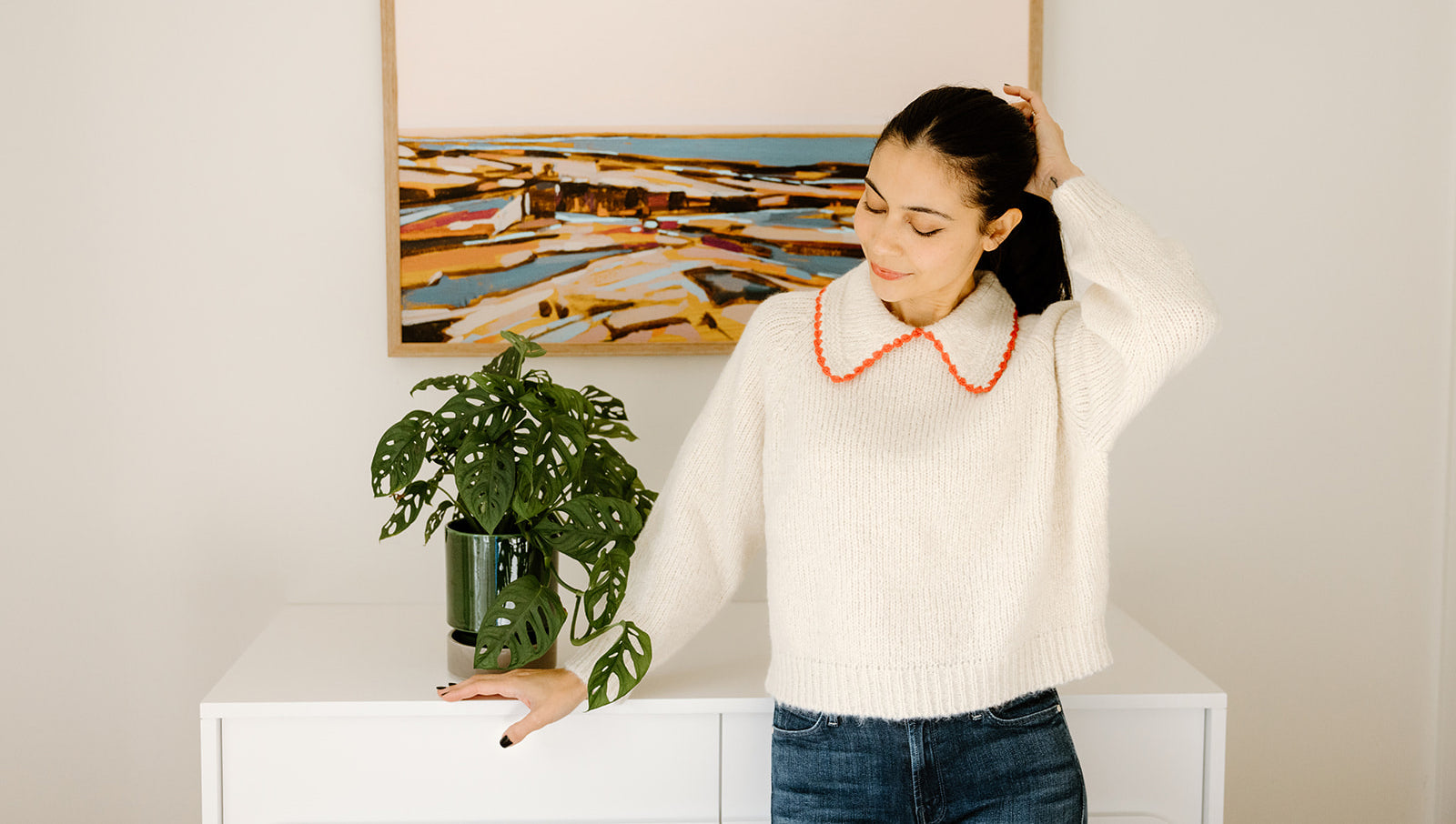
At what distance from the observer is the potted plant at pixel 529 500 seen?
133 centimetres

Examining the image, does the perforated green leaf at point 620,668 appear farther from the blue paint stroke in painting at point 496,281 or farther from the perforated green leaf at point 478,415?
the blue paint stroke in painting at point 496,281

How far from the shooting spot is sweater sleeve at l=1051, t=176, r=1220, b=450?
1176 millimetres

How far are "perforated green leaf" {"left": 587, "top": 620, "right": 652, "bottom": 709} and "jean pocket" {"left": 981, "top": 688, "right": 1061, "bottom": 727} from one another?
38 cm

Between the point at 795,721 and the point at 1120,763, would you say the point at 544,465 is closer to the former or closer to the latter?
the point at 795,721

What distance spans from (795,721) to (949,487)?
0.31m

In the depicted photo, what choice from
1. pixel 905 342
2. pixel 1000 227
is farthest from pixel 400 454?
pixel 1000 227

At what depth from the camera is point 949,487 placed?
123 centimetres

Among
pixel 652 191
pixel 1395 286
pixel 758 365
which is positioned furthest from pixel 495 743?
pixel 1395 286

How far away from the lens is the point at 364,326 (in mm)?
1773

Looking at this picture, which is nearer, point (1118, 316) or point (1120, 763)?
point (1118, 316)

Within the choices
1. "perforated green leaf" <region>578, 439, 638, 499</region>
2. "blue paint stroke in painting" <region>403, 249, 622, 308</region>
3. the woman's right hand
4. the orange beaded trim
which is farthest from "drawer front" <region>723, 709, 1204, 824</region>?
"blue paint stroke in painting" <region>403, 249, 622, 308</region>

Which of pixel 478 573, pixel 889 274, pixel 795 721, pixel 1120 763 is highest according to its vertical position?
pixel 889 274

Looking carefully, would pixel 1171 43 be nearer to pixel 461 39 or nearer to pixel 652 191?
pixel 652 191

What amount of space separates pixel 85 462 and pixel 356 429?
407mm
